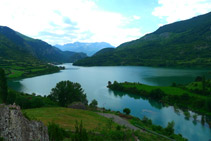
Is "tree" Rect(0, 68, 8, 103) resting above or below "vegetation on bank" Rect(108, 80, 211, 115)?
above

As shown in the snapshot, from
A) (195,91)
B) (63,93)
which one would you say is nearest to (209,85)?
(195,91)

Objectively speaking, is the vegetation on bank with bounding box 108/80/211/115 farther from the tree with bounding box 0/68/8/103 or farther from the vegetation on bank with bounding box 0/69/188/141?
the tree with bounding box 0/68/8/103

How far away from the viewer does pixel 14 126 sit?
11.5 metres

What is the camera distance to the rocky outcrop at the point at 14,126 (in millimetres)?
10970

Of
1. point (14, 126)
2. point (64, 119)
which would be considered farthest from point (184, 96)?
point (14, 126)

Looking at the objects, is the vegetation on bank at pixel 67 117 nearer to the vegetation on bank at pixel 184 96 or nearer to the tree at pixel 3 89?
the tree at pixel 3 89

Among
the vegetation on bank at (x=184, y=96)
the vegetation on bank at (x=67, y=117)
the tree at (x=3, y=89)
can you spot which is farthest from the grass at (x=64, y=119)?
the vegetation on bank at (x=184, y=96)

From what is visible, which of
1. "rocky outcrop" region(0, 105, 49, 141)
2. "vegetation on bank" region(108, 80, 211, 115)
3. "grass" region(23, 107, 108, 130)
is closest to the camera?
"rocky outcrop" region(0, 105, 49, 141)

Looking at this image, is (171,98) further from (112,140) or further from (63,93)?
(112,140)

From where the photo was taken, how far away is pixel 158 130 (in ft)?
133

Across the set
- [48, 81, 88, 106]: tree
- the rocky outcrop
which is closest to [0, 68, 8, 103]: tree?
[48, 81, 88, 106]: tree

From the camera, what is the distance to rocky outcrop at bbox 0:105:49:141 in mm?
10970

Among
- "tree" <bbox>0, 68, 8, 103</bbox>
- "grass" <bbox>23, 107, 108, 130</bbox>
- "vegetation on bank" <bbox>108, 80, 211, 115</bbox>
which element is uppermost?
"tree" <bbox>0, 68, 8, 103</bbox>

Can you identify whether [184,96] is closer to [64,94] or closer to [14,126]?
[64,94]
